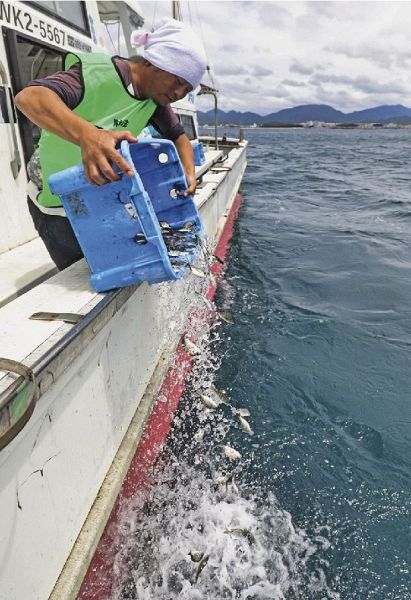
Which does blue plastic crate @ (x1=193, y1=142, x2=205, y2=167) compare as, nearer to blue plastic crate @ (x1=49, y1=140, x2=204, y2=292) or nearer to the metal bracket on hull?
blue plastic crate @ (x1=49, y1=140, x2=204, y2=292)

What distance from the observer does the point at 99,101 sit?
2.40 meters

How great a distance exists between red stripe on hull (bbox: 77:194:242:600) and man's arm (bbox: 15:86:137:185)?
220 cm

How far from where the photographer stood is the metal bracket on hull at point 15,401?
1471 mm

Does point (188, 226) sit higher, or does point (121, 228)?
point (121, 228)

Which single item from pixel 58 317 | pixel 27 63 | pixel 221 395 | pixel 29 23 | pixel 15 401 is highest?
pixel 29 23

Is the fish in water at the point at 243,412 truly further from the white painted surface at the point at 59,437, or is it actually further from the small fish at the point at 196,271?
the small fish at the point at 196,271

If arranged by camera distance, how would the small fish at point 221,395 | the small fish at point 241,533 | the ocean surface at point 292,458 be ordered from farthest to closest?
the small fish at point 221,395 → the small fish at point 241,533 → the ocean surface at point 292,458

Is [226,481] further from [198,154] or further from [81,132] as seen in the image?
[198,154]

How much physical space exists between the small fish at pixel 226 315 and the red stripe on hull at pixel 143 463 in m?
1.03

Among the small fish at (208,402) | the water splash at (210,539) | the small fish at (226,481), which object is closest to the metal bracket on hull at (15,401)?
the water splash at (210,539)

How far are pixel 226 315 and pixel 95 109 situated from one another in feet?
13.6

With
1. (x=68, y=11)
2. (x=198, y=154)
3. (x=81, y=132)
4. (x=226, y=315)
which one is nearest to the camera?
(x=81, y=132)

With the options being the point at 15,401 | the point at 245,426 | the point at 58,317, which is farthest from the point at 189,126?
the point at 15,401

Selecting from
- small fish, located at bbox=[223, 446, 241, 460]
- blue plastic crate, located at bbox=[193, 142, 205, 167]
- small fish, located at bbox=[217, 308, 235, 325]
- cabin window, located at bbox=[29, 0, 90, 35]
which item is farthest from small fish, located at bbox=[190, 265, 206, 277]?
blue plastic crate, located at bbox=[193, 142, 205, 167]
